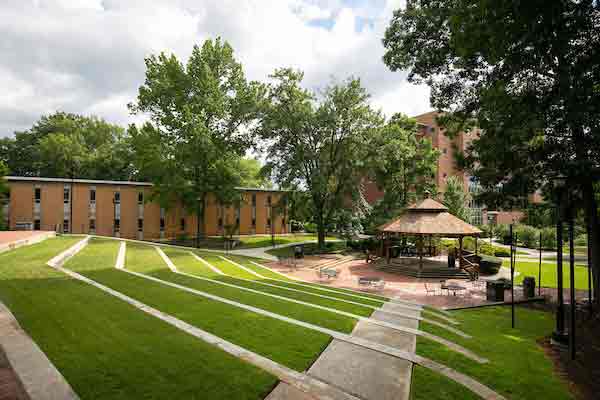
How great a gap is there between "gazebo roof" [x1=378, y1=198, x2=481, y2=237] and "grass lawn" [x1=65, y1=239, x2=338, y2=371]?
15.8 meters

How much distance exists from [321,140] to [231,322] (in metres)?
26.6

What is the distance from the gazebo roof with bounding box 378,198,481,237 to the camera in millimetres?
22062

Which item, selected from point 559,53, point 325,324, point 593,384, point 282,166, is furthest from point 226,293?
point 282,166

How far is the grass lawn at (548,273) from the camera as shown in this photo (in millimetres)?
19914

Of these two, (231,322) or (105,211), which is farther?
(105,211)

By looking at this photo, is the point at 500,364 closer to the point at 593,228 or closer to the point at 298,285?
the point at 593,228

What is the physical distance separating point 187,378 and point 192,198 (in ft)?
99.5

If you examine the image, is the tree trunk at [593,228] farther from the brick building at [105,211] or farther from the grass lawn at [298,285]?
the brick building at [105,211]

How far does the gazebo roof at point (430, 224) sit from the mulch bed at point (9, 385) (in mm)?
21507

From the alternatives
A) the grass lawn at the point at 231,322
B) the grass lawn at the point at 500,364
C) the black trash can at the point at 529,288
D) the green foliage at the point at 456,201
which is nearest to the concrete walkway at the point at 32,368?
the grass lawn at the point at 231,322

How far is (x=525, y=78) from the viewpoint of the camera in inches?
455

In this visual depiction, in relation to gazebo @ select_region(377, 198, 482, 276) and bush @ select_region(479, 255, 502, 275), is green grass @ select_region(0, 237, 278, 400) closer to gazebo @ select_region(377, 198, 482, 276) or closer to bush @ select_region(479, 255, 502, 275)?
gazebo @ select_region(377, 198, 482, 276)

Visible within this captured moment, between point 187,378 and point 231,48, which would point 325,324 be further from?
point 231,48

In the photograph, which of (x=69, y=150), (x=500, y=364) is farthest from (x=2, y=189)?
(x=500, y=364)
